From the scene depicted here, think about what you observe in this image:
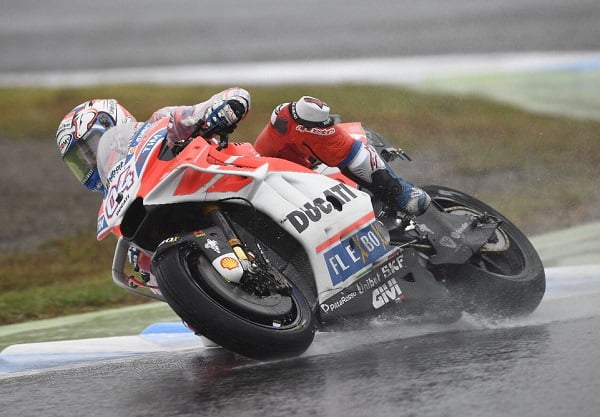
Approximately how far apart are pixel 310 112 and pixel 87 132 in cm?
112

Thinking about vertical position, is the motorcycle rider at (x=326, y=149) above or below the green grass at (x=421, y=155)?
above

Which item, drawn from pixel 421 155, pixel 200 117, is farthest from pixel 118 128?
pixel 421 155

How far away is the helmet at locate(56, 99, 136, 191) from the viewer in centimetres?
536

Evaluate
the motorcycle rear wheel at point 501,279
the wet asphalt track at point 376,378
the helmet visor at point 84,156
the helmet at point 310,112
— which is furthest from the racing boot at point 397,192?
the helmet visor at point 84,156

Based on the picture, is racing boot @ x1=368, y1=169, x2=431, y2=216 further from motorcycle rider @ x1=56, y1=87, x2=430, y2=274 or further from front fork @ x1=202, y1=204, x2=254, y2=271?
front fork @ x1=202, y1=204, x2=254, y2=271

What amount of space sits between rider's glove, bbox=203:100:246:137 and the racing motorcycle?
8 centimetres

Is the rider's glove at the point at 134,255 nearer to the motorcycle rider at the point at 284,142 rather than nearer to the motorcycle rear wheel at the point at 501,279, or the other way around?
the motorcycle rider at the point at 284,142

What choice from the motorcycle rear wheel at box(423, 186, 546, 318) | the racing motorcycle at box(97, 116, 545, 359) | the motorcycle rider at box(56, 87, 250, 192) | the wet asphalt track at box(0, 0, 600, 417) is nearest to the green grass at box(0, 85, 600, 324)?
the motorcycle rear wheel at box(423, 186, 546, 318)

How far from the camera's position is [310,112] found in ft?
17.4

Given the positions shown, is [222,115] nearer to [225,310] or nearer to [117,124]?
[117,124]

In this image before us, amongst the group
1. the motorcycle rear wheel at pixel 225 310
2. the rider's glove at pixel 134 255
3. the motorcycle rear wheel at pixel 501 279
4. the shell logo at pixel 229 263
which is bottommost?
the rider's glove at pixel 134 255

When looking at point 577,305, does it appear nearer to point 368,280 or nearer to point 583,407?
point 368,280

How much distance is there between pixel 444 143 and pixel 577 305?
16.6 feet

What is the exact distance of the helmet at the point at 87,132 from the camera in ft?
17.6
